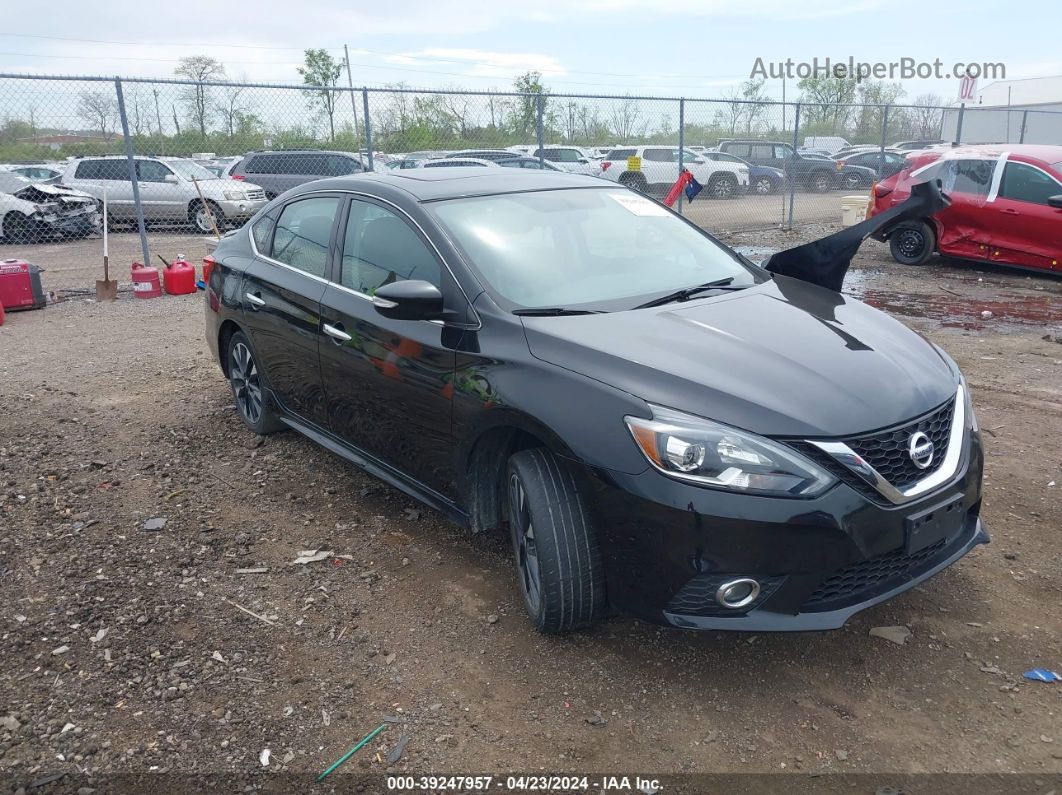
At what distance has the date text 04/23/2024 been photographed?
8.30 ft

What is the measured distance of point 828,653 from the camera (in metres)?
3.12

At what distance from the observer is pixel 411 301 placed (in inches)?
133

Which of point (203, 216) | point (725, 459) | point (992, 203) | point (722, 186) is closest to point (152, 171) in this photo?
point (203, 216)

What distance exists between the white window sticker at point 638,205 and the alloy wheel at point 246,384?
2.34 meters

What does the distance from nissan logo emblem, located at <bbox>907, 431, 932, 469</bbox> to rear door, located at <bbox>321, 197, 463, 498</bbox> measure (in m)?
1.67

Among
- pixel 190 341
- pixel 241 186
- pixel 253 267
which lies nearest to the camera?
pixel 253 267

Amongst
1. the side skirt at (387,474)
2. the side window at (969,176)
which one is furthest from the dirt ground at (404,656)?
the side window at (969,176)

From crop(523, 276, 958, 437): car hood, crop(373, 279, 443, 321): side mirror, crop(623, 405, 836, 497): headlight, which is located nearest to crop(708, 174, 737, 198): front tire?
crop(523, 276, 958, 437): car hood

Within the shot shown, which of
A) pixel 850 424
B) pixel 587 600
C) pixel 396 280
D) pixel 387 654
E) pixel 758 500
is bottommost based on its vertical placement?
pixel 387 654

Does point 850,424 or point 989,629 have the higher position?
point 850,424

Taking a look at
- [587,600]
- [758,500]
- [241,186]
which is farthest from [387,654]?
[241,186]

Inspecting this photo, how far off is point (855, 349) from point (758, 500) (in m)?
0.90

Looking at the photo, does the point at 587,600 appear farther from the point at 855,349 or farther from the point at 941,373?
the point at 941,373

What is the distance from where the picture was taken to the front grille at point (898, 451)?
272 centimetres
